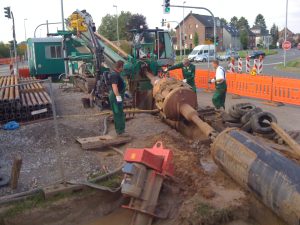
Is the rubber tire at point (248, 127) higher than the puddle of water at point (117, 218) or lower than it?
higher

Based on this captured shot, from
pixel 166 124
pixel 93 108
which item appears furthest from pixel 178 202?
pixel 93 108

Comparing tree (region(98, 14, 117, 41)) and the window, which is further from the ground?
tree (region(98, 14, 117, 41))

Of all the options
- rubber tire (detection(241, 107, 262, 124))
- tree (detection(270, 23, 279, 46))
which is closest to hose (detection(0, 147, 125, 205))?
rubber tire (detection(241, 107, 262, 124))

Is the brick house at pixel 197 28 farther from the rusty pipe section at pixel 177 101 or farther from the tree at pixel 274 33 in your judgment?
the rusty pipe section at pixel 177 101

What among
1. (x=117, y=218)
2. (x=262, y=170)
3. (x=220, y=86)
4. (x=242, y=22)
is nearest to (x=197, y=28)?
(x=242, y=22)

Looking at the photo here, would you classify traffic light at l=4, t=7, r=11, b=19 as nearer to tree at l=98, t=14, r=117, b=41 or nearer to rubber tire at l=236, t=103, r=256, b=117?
rubber tire at l=236, t=103, r=256, b=117

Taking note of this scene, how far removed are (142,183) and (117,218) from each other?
84 centimetres

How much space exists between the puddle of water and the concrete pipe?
162 cm

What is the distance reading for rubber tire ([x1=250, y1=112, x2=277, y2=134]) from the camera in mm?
7316

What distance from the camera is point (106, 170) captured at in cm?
636

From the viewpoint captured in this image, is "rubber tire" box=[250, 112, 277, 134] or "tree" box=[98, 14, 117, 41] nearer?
"rubber tire" box=[250, 112, 277, 134]

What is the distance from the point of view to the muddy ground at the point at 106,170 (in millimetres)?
5148

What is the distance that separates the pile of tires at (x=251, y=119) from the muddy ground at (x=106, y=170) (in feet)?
3.17

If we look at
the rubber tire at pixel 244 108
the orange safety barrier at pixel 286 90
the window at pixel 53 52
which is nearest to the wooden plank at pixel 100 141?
the rubber tire at pixel 244 108
